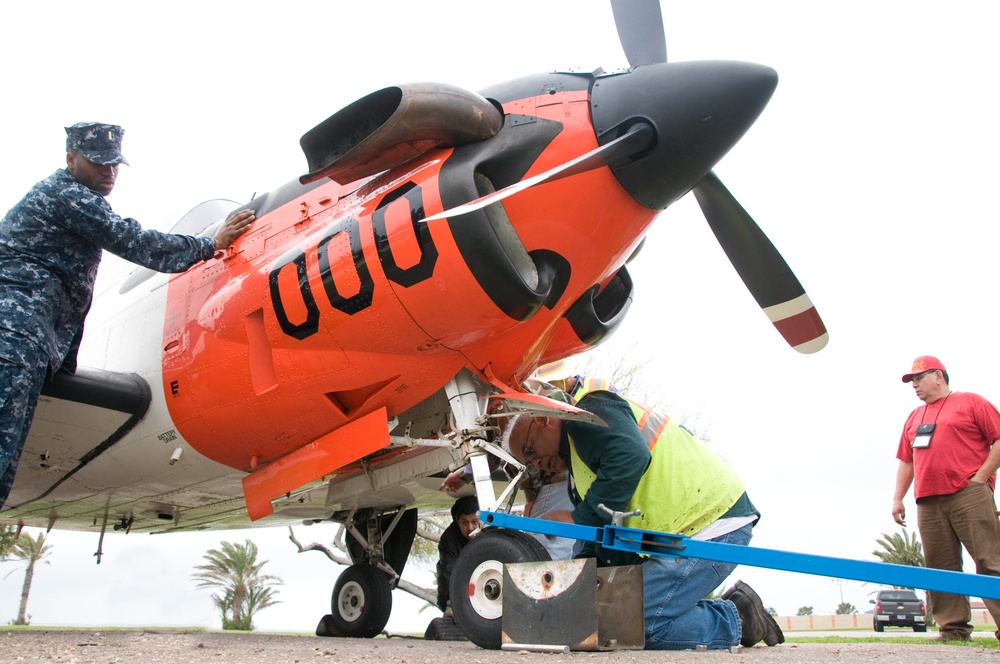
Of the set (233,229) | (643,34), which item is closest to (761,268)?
(643,34)

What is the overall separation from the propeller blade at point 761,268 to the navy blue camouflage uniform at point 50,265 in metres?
3.57

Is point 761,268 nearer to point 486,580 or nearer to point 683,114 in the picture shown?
point 683,114

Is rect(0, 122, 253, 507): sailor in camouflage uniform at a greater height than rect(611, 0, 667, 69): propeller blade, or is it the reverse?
rect(611, 0, 667, 69): propeller blade

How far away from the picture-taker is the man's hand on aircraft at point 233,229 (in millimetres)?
5480

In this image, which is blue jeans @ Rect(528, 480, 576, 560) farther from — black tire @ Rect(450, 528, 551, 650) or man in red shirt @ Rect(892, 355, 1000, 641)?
man in red shirt @ Rect(892, 355, 1000, 641)

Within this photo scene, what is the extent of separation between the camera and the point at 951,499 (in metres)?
6.17

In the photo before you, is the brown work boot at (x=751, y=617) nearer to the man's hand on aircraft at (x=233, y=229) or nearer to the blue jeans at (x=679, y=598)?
the blue jeans at (x=679, y=598)

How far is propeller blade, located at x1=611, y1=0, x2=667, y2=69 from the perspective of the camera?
4.76 meters

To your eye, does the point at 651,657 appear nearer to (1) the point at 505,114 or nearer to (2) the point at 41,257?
(1) the point at 505,114

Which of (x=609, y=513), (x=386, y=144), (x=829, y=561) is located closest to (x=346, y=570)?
(x=609, y=513)

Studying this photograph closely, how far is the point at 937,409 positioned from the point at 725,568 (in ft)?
9.43

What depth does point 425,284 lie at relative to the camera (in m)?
4.39

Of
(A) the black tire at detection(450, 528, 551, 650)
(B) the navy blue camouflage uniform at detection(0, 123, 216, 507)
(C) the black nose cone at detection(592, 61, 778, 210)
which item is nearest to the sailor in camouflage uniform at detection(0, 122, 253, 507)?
(B) the navy blue camouflage uniform at detection(0, 123, 216, 507)

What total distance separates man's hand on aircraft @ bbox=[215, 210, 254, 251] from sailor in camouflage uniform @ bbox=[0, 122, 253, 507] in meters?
0.43
